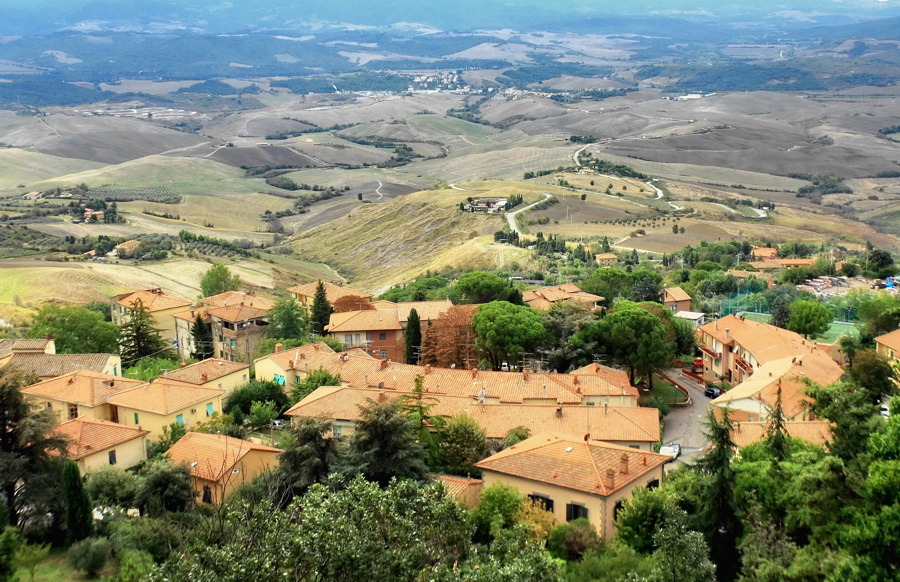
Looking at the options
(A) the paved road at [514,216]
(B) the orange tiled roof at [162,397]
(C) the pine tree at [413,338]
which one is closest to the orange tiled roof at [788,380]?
(C) the pine tree at [413,338]

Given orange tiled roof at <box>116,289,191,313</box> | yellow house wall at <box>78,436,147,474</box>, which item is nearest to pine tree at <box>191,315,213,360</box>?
orange tiled roof at <box>116,289,191,313</box>

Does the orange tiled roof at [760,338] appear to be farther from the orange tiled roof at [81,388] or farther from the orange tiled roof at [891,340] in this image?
the orange tiled roof at [81,388]

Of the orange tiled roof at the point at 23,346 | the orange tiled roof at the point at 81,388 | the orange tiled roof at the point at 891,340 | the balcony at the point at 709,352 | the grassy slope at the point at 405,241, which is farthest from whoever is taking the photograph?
the grassy slope at the point at 405,241

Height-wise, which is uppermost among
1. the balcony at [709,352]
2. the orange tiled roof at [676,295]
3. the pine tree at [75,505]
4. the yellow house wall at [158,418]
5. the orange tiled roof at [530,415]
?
the pine tree at [75,505]

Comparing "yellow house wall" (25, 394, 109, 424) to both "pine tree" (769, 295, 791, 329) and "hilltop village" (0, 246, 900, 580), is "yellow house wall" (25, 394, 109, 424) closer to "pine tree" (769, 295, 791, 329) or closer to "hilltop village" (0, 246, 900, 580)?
"hilltop village" (0, 246, 900, 580)

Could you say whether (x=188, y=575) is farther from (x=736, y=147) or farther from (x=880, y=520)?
(x=736, y=147)

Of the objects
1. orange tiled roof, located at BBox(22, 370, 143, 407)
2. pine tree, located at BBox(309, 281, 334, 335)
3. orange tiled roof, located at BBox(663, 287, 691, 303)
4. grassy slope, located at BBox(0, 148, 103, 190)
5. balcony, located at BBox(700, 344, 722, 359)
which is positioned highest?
orange tiled roof, located at BBox(22, 370, 143, 407)
